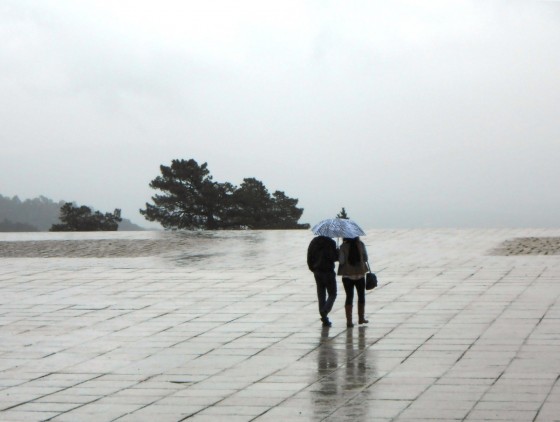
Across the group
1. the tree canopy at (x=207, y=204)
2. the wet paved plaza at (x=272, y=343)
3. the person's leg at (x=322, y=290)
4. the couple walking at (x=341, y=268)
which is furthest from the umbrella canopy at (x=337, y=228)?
the tree canopy at (x=207, y=204)

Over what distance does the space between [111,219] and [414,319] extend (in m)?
45.2

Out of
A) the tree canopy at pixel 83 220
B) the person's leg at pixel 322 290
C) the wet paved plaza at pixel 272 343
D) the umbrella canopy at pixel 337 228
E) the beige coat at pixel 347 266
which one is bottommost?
the wet paved plaza at pixel 272 343

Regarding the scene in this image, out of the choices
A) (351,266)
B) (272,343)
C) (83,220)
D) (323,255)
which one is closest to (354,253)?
(351,266)

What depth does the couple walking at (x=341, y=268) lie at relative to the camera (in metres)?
12.4

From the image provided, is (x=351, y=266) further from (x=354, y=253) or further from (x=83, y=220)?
(x=83, y=220)

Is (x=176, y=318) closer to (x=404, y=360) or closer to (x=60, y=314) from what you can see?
(x=60, y=314)

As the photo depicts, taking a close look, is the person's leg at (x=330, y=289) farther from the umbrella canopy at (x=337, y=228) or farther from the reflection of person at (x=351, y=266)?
the umbrella canopy at (x=337, y=228)

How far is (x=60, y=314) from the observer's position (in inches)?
552

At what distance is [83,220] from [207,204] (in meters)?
7.92

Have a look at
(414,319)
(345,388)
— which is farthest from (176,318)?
(345,388)

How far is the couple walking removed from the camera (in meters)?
12.4

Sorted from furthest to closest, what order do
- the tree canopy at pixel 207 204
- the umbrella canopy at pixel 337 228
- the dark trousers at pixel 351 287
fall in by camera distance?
1. the tree canopy at pixel 207 204
2. the dark trousers at pixel 351 287
3. the umbrella canopy at pixel 337 228

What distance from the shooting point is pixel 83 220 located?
54281 millimetres

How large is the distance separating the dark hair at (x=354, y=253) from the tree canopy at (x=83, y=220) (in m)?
41.1
